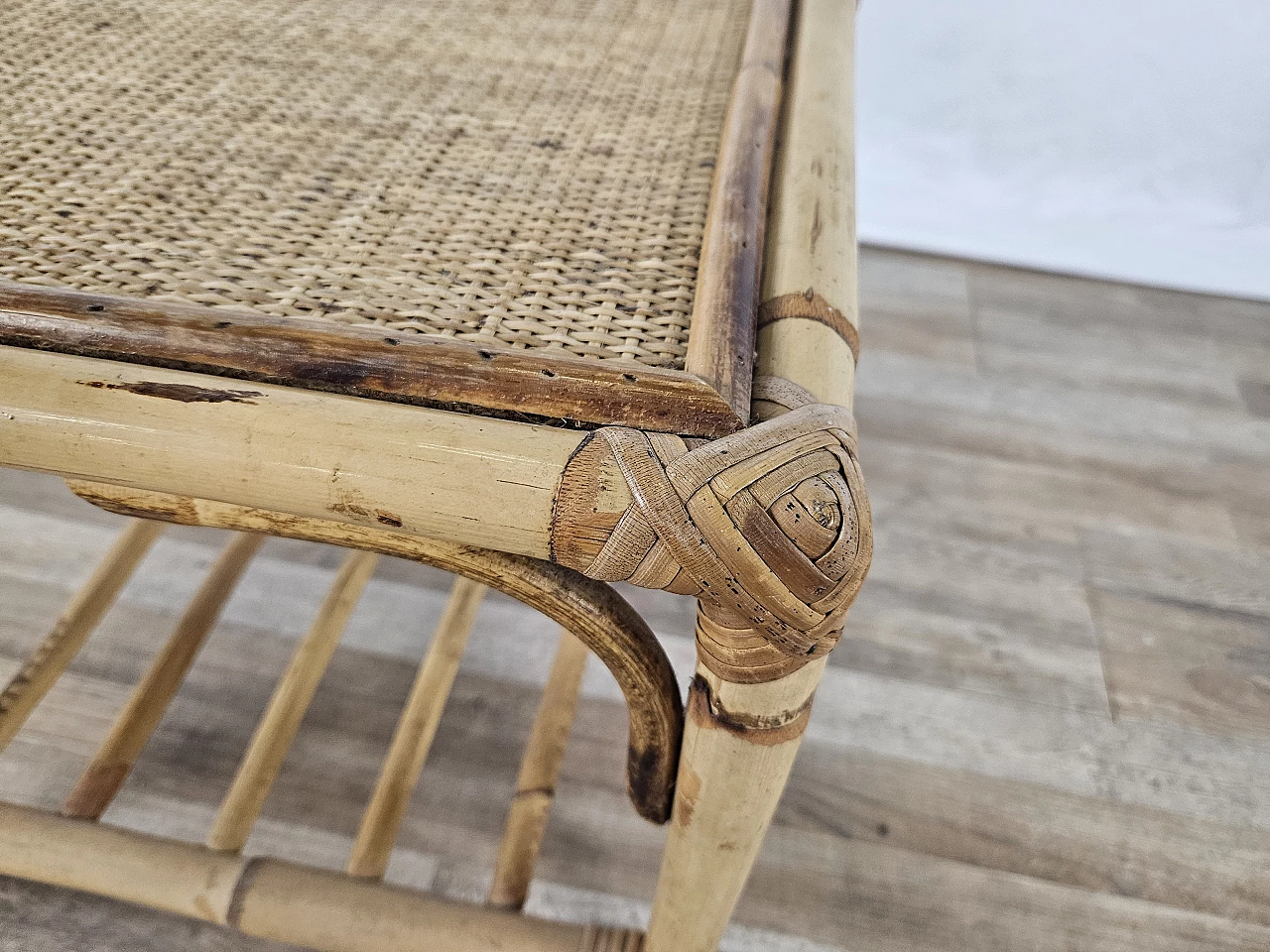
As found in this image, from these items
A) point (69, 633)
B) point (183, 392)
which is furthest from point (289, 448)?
point (69, 633)

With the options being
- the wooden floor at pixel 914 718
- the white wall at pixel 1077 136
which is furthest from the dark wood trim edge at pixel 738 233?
the white wall at pixel 1077 136

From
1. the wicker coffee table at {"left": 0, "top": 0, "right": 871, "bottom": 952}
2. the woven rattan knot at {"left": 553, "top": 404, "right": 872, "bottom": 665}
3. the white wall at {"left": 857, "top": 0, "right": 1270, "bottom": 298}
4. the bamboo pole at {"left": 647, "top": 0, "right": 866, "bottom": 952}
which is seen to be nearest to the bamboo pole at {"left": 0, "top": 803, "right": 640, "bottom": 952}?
the wicker coffee table at {"left": 0, "top": 0, "right": 871, "bottom": 952}

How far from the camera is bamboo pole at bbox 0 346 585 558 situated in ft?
1.01

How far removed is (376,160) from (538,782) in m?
0.41

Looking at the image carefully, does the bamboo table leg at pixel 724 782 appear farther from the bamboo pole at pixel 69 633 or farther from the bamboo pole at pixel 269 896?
the bamboo pole at pixel 69 633

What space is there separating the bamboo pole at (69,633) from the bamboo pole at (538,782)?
0.33 meters

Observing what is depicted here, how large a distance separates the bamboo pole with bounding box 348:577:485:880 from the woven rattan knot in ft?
1.20

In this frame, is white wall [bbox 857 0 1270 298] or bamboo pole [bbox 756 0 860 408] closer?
bamboo pole [bbox 756 0 860 408]

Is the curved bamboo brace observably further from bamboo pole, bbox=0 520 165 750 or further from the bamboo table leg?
bamboo pole, bbox=0 520 165 750

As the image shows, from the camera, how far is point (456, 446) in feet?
1.01

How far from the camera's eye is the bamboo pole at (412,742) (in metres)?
0.58

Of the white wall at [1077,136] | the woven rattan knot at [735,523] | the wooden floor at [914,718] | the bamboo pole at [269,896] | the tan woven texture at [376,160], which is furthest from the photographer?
the white wall at [1077,136]

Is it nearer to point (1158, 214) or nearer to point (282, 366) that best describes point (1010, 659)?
point (282, 366)

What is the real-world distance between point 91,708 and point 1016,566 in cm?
84
